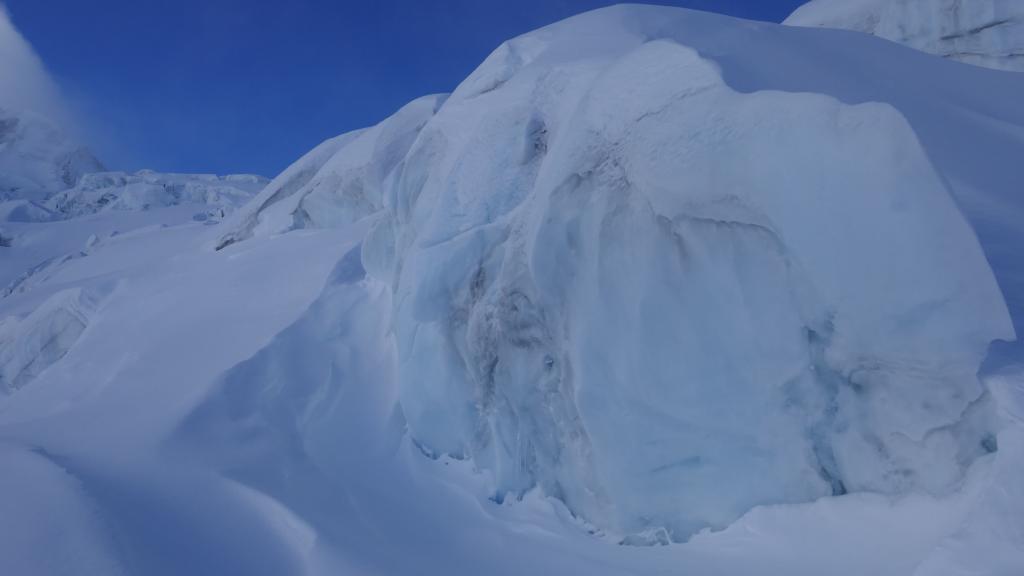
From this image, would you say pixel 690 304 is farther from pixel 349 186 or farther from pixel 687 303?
pixel 349 186

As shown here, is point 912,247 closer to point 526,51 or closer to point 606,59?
point 606,59

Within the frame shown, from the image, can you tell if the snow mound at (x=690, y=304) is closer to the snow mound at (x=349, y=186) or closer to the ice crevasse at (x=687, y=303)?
the ice crevasse at (x=687, y=303)

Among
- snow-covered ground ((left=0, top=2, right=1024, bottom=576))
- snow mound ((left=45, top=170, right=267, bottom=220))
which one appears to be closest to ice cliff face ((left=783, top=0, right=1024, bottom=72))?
snow-covered ground ((left=0, top=2, right=1024, bottom=576))

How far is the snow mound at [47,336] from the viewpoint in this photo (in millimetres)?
8719

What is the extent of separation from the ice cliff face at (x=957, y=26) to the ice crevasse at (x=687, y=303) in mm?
8317

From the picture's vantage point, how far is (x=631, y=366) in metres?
3.93

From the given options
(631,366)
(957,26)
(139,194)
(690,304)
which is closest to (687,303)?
(690,304)

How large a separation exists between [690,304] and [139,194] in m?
34.0

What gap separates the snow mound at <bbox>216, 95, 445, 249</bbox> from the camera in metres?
10.2

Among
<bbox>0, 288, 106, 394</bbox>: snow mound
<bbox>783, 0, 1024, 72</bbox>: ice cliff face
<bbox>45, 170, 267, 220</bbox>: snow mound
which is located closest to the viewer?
<bbox>0, 288, 106, 394</bbox>: snow mound

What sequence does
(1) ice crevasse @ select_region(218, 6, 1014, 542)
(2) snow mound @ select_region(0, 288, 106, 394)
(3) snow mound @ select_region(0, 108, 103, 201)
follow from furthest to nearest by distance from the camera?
1. (3) snow mound @ select_region(0, 108, 103, 201)
2. (2) snow mound @ select_region(0, 288, 106, 394)
3. (1) ice crevasse @ select_region(218, 6, 1014, 542)

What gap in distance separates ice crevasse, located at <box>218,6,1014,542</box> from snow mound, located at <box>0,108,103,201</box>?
42.4m

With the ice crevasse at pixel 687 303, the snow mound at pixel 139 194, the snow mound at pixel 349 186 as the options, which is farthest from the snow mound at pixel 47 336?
the snow mound at pixel 139 194

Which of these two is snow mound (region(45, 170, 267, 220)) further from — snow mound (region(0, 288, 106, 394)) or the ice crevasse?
the ice crevasse
